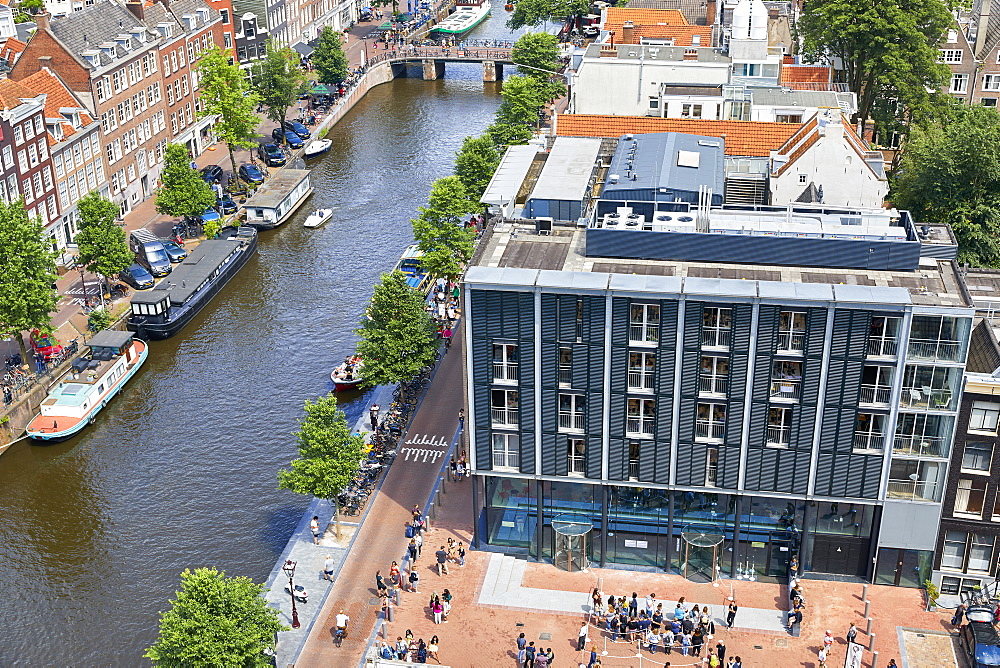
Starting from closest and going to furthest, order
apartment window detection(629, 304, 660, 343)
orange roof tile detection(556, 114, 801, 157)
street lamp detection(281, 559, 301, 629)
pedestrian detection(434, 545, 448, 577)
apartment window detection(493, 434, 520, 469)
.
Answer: apartment window detection(629, 304, 660, 343)
street lamp detection(281, 559, 301, 629)
apartment window detection(493, 434, 520, 469)
pedestrian detection(434, 545, 448, 577)
orange roof tile detection(556, 114, 801, 157)

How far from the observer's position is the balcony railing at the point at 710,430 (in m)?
73.9

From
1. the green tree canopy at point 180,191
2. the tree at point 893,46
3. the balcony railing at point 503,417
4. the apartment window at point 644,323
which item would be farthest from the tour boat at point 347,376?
the tree at point 893,46

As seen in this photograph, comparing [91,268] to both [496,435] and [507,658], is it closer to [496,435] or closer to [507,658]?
[496,435]

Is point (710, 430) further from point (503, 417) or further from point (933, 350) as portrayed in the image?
point (933, 350)

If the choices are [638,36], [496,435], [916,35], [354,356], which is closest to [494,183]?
[354,356]

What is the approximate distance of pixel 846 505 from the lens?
247ft

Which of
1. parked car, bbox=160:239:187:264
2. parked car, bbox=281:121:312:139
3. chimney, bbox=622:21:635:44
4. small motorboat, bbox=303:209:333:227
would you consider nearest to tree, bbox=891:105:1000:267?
chimney, bbox=622:21:635:44

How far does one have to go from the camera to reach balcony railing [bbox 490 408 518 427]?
251 ft

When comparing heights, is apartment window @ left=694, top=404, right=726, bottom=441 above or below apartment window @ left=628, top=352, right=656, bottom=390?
below

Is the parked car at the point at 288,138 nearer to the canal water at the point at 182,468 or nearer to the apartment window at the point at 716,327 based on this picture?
the canal water at the point at 182,468

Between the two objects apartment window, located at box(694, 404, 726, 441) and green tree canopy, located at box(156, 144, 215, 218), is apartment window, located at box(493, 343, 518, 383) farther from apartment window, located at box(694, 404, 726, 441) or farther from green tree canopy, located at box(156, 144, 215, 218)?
green tree canopy, located at box(156, 144, 215, 218)

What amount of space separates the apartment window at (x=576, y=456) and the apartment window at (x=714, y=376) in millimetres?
8712

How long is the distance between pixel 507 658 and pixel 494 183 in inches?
1642

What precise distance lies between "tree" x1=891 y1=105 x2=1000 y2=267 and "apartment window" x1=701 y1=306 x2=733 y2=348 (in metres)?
40.2
